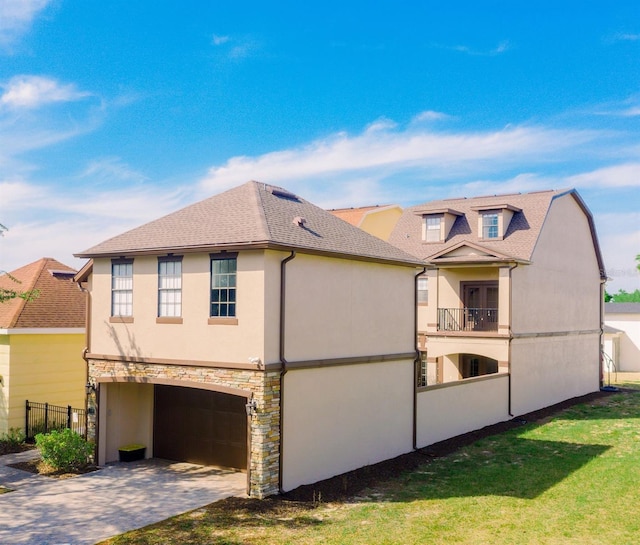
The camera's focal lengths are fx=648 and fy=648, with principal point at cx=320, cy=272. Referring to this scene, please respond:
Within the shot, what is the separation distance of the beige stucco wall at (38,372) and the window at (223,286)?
33.3 feet

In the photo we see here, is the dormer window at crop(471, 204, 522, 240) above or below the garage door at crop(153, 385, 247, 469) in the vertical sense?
above

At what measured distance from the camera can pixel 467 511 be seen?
1427cm

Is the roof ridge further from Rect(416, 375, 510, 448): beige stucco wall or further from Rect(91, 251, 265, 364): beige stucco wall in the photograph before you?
Rect(416, 375, 510, 448): beige stucco wall

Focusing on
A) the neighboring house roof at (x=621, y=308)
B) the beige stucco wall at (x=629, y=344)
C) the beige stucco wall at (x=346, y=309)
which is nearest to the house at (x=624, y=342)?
the beige stucco wall at (x=629, y=344)

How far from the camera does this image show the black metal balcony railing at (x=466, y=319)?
2944 centimetres

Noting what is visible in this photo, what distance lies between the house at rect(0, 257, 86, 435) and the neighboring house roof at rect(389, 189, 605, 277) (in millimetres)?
15420

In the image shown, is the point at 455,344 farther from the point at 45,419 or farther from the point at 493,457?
the point at 45,419

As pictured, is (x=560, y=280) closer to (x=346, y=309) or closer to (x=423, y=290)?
(x=423, y=290)

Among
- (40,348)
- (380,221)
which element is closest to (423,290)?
(380,221)

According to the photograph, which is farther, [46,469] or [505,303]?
[505,303]

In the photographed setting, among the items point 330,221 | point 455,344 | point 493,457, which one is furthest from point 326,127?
point 493,457

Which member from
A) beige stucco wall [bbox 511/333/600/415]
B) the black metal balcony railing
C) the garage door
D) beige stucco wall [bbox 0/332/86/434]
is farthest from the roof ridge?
beige stucco wall [bbox 511/333/600/415]

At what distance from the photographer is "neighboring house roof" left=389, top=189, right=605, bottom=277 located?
2847cm

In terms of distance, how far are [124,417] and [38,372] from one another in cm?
559
